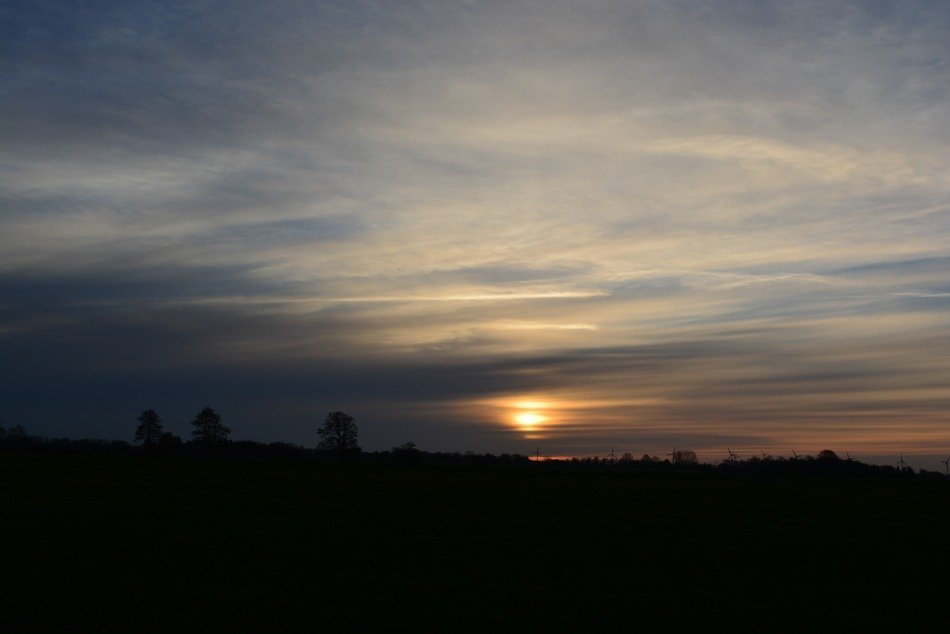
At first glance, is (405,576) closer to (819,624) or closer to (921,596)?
(819,624)

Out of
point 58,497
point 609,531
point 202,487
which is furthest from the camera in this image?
point 202,487

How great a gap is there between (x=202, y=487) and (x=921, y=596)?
62.7 metres

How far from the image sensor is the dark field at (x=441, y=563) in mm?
32250

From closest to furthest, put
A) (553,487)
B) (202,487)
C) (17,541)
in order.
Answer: (17,541) → (202,487) → (553,487)

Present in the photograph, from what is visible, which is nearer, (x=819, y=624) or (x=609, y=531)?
(x=819, y=624)

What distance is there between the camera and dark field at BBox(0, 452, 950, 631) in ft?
106

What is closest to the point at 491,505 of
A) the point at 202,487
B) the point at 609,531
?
the point at 609,531

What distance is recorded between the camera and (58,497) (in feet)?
202

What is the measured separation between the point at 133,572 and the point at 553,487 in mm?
67871

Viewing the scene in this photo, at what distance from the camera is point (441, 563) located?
138 ft

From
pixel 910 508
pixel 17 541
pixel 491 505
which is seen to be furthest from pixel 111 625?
pixel 910 508

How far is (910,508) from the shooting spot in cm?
8406

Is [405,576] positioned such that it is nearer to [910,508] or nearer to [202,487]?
[202,487]

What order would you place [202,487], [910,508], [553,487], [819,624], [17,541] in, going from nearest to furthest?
[819,624]
[17,541]
[202,487]
[910,508]
[553,487]
